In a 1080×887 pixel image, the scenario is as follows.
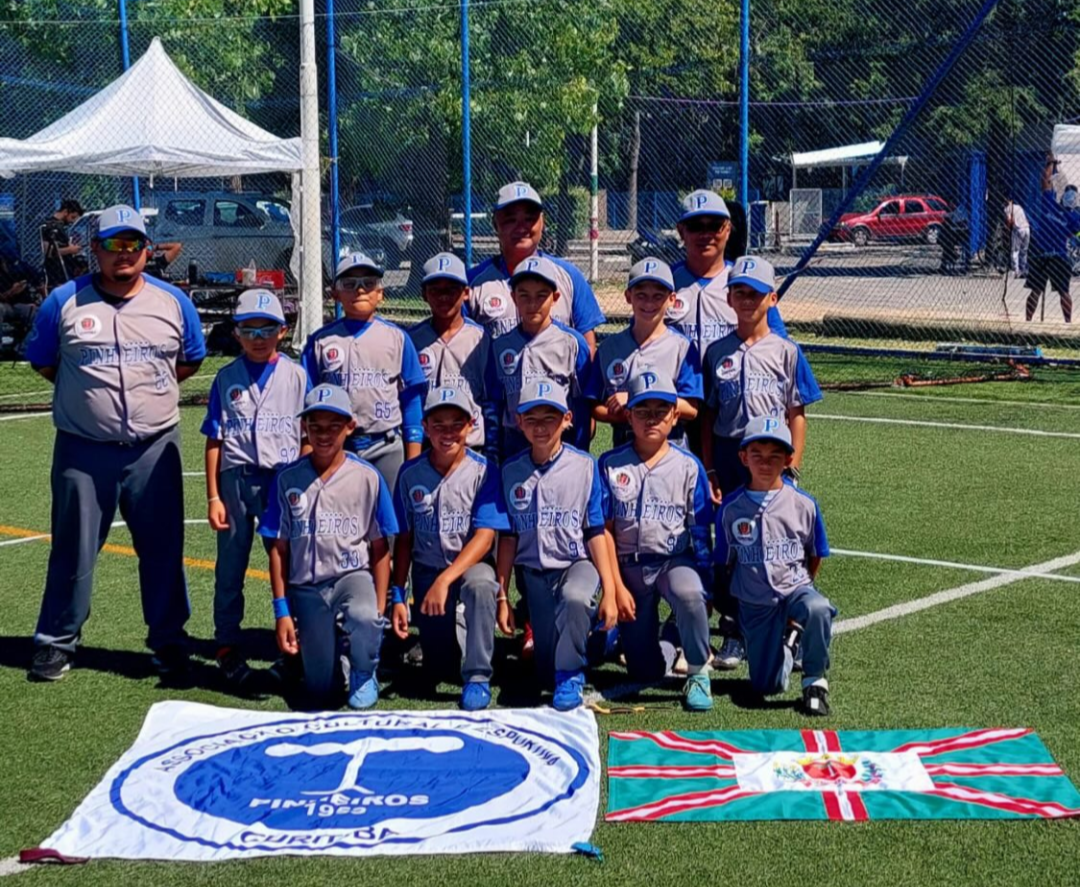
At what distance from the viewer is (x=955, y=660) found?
21.7ft

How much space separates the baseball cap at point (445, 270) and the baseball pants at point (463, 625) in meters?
1.25

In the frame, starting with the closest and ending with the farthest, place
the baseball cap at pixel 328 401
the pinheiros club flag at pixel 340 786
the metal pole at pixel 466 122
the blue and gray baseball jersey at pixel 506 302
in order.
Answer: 1. the pinheiros club flag at pixel 340 786
2. the baseball cap at pixel 328 401
3. the blue and gray baseball jersey at pixel 506 302
4. the metal pole at pixel 466 122

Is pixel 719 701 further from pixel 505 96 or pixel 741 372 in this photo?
pixel 505 96

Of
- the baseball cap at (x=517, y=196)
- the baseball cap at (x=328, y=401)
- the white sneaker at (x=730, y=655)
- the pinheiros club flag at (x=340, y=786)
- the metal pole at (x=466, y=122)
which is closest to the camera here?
the pinheiros club flag at (x=340, y=786)

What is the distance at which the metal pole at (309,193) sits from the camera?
1786 centimetres

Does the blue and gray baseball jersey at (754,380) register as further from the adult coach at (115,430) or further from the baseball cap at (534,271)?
the adult coach at (115,430)

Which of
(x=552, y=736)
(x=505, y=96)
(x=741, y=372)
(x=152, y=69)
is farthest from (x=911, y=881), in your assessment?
(x=505, y=96)

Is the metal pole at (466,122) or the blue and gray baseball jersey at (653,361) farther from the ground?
the metal pole at (466,122)

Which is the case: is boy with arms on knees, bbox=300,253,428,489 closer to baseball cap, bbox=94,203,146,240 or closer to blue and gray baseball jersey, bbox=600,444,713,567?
baseball cap, bbox=94,203,146,240

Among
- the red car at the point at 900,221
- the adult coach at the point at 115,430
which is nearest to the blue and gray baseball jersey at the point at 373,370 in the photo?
the adult coach at the point at 115,430

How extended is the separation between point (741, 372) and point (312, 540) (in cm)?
196

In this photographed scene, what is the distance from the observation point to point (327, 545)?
6254 millimetres

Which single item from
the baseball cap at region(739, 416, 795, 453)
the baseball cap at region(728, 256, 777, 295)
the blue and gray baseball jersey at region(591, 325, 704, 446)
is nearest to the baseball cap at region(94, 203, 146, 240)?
the blue and gray baseball jersey at region(591, 325, 704, 446)

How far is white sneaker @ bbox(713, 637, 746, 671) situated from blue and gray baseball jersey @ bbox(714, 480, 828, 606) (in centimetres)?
45
